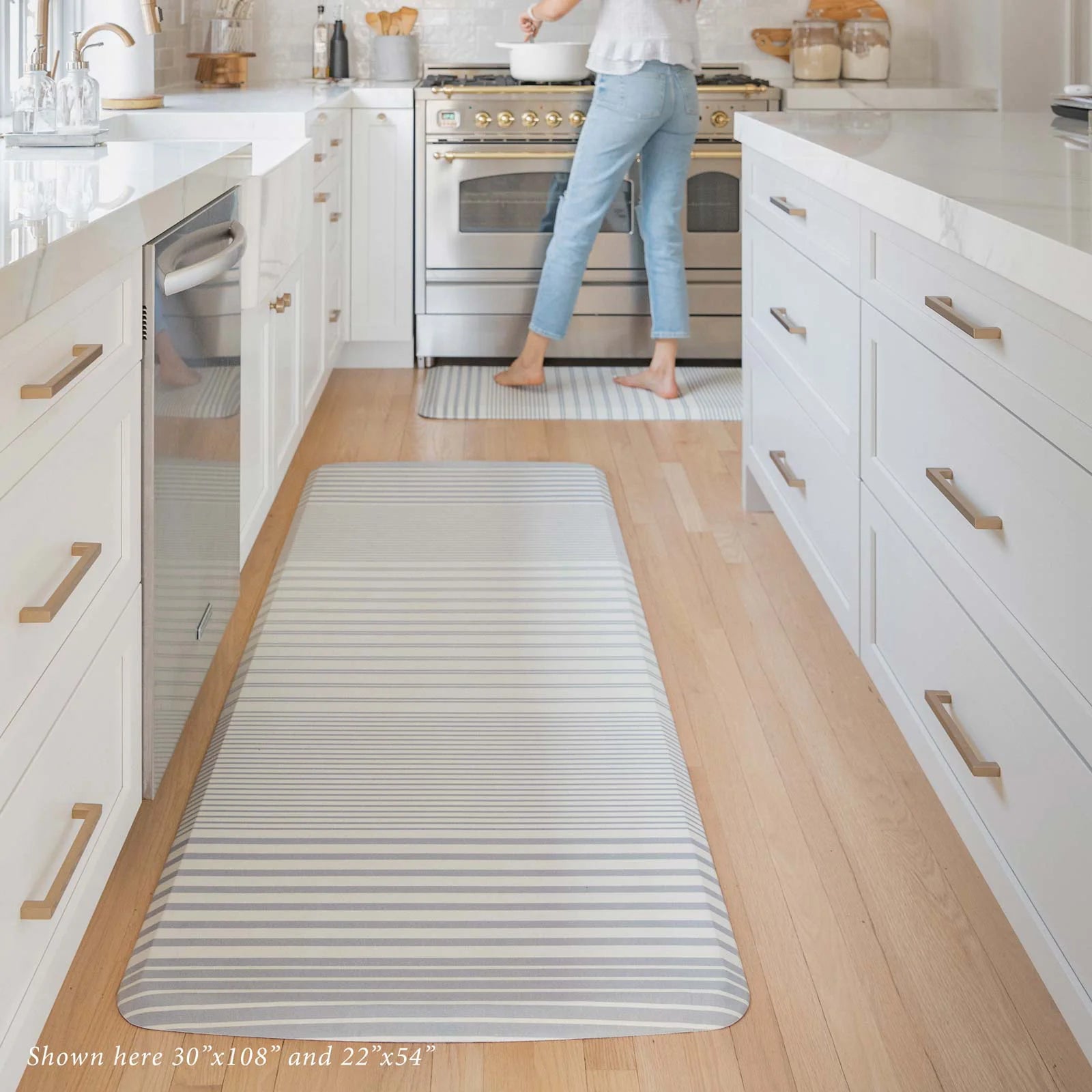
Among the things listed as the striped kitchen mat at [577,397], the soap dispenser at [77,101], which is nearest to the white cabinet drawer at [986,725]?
A: the soap dispenser at [77,101]

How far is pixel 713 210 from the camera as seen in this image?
14.3 ft

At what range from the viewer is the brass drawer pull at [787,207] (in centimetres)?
229

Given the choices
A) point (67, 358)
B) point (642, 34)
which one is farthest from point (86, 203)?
point (642, 34)

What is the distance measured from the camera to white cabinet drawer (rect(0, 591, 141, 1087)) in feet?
3.76

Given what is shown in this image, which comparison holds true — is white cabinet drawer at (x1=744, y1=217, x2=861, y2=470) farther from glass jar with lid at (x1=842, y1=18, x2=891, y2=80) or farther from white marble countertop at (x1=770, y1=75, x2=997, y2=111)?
glass jar with lid at (x1=842, y1=18, x2=891, y2=80)

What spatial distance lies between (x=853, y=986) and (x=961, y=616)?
1.40 ft

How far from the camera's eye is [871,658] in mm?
1933

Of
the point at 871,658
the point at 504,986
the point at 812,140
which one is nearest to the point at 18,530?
the point at 504,986

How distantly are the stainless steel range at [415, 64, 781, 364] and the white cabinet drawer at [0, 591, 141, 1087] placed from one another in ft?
9.78

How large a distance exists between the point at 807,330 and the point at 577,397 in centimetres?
185

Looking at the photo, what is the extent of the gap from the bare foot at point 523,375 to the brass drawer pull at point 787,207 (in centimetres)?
171

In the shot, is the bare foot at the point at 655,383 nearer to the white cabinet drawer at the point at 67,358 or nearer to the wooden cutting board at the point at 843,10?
the wooden cutting board at the point at 843,10

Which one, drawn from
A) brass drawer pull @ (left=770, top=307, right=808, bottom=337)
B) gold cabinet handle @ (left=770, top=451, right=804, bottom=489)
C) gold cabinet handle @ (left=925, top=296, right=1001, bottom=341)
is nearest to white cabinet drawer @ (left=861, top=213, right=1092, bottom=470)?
gold cabinet handle @ (left=925, top=296, right=1001, bottom=341)

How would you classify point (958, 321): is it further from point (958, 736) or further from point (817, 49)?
point (817, 49)
